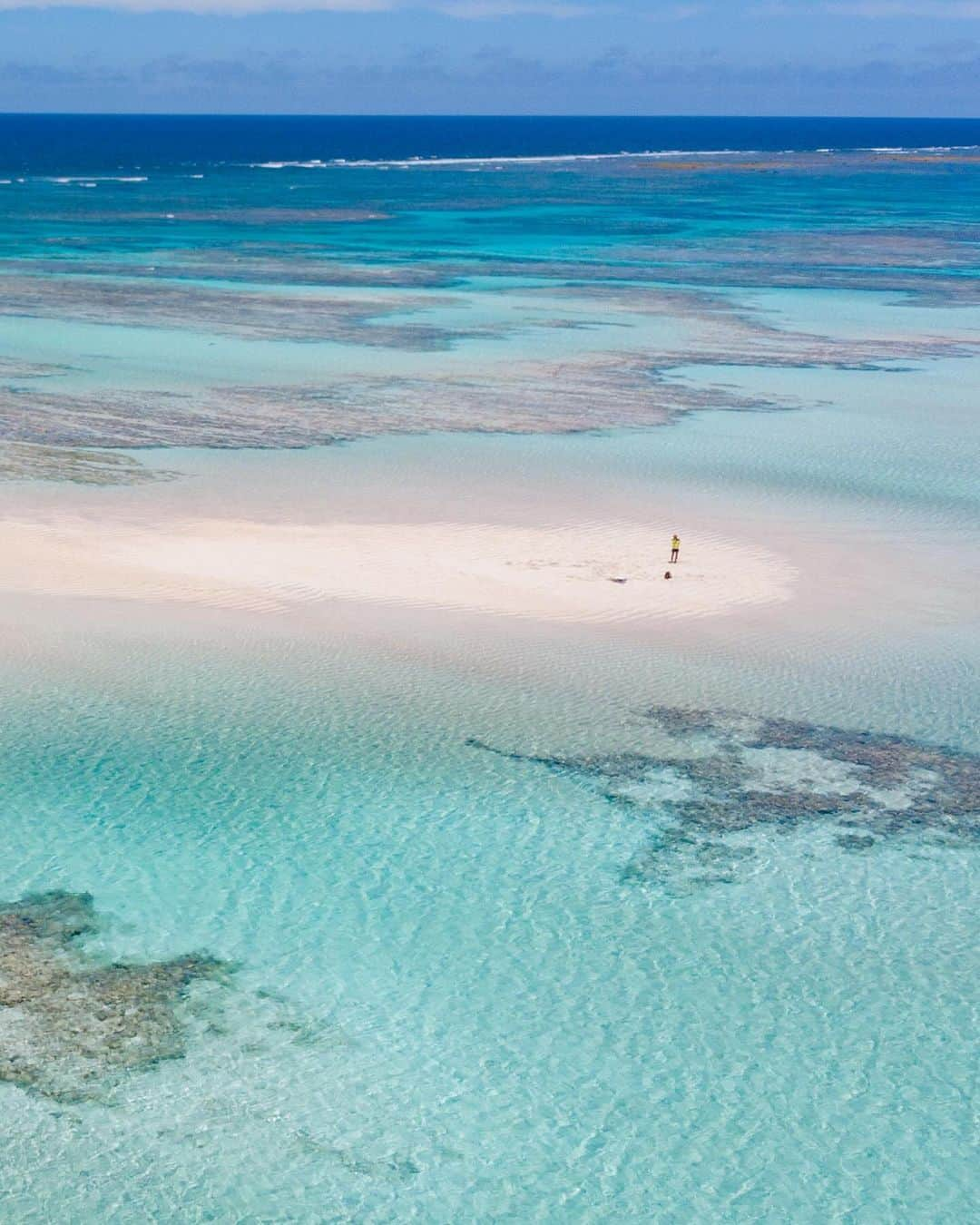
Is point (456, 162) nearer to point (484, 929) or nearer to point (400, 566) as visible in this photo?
point (400, 566)

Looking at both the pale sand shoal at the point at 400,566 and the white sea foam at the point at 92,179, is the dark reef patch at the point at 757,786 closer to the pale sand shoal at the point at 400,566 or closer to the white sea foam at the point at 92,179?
the pale sand shoal at the point at 400,566

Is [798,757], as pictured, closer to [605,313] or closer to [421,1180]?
[421,1180]

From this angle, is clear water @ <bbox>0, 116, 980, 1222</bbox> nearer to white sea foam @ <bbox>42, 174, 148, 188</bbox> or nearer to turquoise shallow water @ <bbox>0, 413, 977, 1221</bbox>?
turquoise shallow water @ <bbox>0, 413, 977, 1221</bbox>

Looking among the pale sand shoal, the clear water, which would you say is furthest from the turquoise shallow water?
the pale sand shoal

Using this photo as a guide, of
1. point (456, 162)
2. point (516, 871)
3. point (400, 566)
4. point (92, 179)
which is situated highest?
point (456, 162)

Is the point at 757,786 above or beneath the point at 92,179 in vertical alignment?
beneath

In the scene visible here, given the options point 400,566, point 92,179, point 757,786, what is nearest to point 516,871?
point 757,786

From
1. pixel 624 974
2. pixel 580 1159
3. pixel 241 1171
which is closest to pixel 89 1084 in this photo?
pixel 241 1171
